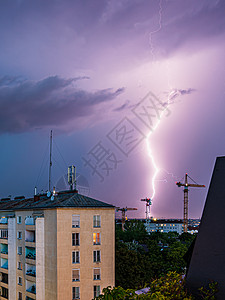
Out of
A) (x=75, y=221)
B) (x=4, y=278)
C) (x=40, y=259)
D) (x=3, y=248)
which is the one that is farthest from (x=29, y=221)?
(x=4, y=278)

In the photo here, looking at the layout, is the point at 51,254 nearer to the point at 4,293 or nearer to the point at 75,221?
the point at 75,221

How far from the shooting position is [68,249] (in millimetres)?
32906

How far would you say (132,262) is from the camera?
42.2 metres

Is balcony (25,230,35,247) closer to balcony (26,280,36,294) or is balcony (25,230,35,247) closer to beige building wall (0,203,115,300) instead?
beige building wall (0,203,115,300)

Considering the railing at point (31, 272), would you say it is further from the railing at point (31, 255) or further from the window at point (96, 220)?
the window at point (96, 220)

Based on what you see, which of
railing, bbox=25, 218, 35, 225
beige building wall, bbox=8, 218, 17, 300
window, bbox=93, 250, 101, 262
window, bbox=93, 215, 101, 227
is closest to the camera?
window, bbox=93, 250, 101, 262

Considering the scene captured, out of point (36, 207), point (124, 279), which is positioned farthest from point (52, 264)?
point (124, 279)

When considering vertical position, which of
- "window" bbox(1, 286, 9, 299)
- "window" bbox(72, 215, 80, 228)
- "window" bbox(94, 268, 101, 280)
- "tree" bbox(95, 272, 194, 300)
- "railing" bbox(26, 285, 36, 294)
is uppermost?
"tree" bbox(95, 272, 194, 300)

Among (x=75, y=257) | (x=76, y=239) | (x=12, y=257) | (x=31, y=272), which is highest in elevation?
(x=76, y=239)

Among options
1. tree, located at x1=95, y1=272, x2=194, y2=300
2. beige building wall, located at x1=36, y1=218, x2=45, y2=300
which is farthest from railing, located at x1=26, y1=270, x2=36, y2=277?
tree, located at x1=95, y1=272, x2=194, y2=300

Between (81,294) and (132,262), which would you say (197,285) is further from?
(132,262)

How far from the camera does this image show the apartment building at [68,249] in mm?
32594

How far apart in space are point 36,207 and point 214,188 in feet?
93.4

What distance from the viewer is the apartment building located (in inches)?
1283
